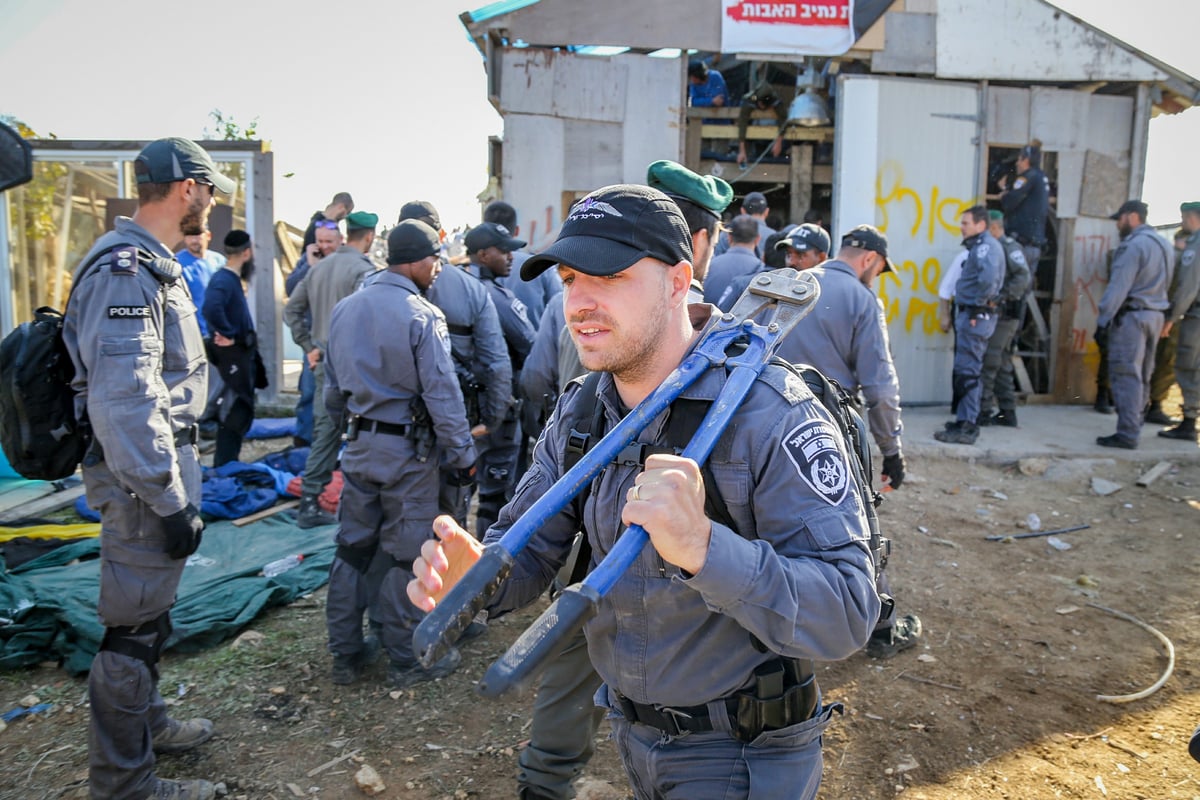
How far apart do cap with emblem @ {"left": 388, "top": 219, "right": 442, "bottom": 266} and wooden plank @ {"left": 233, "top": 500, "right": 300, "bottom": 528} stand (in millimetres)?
3127

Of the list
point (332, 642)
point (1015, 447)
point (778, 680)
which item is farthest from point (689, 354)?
point (1015, 447)

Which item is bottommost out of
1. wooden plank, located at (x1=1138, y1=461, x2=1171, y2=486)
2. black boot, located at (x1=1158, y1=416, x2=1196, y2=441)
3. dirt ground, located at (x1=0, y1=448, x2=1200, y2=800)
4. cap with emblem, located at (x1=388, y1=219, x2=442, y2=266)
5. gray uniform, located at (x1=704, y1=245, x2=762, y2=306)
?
Answer: dirt ground, located at (x1=0, y1=448, x2=1200, y2=800)

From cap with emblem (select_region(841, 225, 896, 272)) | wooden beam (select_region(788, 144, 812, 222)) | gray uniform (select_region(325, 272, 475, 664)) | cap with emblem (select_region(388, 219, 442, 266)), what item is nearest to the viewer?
gray uniform (select_region(325, 272, 475, 664))

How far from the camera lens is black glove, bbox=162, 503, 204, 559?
2.98 metres

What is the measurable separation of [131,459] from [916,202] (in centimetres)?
872

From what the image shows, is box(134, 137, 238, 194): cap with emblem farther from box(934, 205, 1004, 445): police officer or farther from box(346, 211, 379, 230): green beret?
box(934, 205, 1004, 445): police officer

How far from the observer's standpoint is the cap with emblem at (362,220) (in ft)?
20.6

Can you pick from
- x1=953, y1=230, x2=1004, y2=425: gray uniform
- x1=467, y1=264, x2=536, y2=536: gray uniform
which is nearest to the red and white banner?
x1=953, y1=230, x2=1004, y2=425: gray uniform

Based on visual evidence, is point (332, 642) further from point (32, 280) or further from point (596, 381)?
point (32, 280)

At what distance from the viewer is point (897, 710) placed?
3.86 m

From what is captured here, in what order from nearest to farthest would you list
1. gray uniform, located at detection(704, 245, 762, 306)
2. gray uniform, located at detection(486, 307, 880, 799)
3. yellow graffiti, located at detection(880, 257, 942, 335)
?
gray uniform, located at detection(486, 307, 880, 799) → gray uniform, located at detection(704, 245, 762, 306) → yellow graffiti, located at detection(880, 257, 942, 335)

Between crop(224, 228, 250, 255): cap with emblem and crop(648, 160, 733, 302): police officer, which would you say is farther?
crop(224, 228, 250, 255): cap with emblem

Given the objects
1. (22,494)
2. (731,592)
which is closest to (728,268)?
(731,592)

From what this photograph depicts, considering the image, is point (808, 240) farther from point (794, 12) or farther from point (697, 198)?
point (794, 12)
